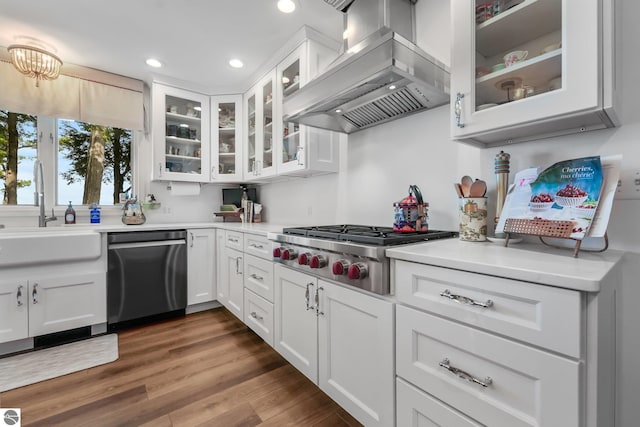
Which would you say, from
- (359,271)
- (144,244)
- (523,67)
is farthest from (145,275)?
(523,67)

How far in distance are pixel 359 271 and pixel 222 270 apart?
76.7 inches

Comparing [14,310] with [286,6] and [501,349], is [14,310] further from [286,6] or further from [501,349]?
[501,349]

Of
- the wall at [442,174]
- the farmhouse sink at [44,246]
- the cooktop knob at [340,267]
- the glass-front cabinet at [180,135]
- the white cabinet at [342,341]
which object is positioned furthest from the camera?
the glass-front cabinet at [180,135]

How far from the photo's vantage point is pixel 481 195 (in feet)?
4.27

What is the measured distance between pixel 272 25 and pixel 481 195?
1.90 meters

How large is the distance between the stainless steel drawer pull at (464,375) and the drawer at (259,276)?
1.20 m

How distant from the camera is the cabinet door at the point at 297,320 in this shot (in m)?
1.48

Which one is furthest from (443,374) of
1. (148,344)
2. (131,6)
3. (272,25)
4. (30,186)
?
(30,186)

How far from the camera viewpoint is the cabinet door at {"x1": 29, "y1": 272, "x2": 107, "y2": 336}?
6.78 feet

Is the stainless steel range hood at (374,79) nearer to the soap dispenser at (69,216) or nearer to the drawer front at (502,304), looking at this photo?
the drawer front at (502,304)

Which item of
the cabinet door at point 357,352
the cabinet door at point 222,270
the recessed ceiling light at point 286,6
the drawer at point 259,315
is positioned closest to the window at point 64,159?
the cabinet door at point 222,270

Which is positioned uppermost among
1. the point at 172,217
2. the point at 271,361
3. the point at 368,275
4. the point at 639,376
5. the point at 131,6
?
the point at 131,6

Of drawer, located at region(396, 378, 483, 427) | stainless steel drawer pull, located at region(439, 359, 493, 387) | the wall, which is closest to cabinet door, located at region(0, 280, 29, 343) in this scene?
the wall

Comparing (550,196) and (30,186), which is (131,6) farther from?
(550,196)
